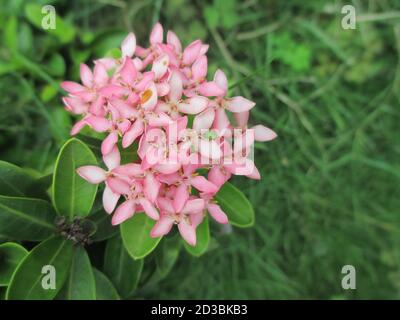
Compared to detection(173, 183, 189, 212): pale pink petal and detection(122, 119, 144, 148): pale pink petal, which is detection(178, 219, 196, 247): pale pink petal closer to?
detection(173, 183, 189, 212): pale pink petal

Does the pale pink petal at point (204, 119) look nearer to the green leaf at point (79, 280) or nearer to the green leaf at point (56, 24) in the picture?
the green leaf at point (79, 280)

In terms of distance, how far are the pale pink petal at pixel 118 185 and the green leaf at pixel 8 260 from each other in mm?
253

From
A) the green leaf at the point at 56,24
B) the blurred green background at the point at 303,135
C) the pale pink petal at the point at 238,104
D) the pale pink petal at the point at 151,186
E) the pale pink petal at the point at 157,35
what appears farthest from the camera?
the blurred green background at the point at 303,135

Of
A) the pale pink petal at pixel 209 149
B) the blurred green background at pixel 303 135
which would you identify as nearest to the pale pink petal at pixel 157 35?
the pale pink petal at pixel 209 149

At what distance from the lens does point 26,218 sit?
0.97 m

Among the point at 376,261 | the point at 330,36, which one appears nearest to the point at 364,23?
the point at 330,36

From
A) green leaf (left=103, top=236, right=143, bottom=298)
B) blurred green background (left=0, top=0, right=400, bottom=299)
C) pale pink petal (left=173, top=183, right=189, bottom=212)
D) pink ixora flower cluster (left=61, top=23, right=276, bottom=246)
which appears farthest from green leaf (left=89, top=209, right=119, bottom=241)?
blurred green background (left=0, top=0, right=400, bottom=299)

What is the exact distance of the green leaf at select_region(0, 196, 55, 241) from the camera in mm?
940

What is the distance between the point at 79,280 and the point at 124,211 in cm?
22

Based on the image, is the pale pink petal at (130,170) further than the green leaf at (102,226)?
No

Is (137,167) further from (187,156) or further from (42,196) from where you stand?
(42,196)

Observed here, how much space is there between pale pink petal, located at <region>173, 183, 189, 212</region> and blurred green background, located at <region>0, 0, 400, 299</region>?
756 millimetres

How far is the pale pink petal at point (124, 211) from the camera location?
900 mm

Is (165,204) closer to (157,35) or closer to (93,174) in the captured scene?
(93,174)
